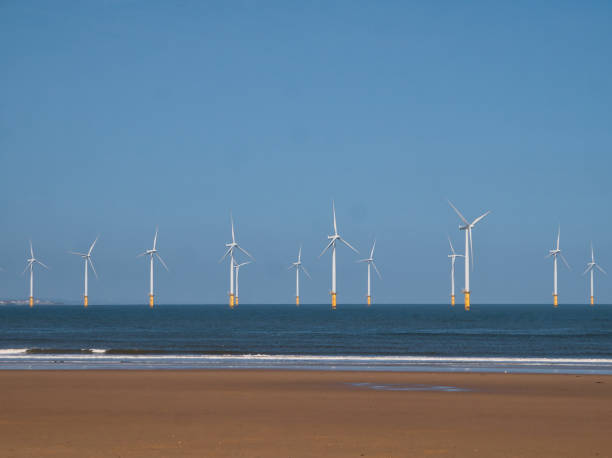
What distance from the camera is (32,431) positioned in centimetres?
1936

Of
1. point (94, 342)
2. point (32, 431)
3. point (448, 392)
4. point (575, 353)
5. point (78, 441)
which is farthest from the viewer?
point (94, 342)

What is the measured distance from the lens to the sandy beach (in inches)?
688

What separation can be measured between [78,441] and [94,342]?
183 ft

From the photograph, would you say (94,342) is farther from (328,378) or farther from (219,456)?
(219,456)

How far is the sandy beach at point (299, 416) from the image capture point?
17.5 m

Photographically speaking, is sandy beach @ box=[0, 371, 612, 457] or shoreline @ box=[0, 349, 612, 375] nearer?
sandy beach @ box=[0, 371, 612, 457]

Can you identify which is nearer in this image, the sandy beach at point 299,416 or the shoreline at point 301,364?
the sandy beach at point 299,416

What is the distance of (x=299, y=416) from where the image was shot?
2247 centimetres

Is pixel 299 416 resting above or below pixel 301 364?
above

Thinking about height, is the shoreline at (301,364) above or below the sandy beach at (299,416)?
below

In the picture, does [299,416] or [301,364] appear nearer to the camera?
[299,416]

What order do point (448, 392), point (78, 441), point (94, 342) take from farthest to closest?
point (94, 342) < point (448, 392) < point (78, 441)

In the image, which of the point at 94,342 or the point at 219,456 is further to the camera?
the point at 94,342

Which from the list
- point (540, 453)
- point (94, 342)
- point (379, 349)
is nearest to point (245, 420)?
point (540, 453)
